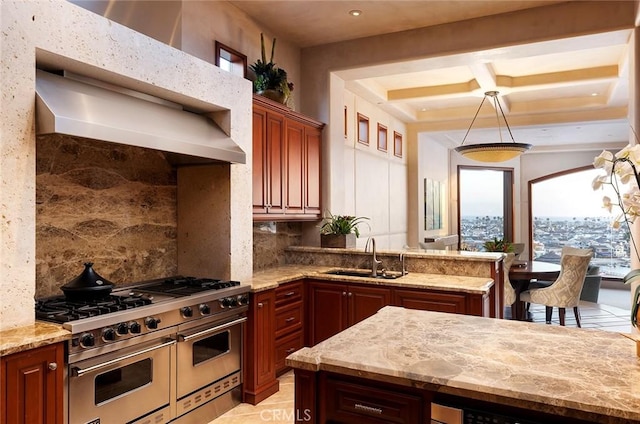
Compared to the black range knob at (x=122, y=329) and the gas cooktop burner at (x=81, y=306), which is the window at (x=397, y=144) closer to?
the gas cooktop burner at (x=81, y=306)

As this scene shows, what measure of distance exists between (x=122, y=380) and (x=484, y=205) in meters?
9.37

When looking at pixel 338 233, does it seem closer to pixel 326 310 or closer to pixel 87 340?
pixel 326 310

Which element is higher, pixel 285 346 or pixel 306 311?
pixel 306 311

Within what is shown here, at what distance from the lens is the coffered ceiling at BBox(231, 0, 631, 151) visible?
4.15 meters

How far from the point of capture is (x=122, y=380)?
2.47 m

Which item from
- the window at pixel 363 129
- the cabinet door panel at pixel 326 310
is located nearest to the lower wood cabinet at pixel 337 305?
the cabinet door panel at pixel 326 310

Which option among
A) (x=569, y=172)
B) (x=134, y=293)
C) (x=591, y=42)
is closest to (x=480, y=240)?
(x=569, y=172)

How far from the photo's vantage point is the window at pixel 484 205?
33.4 ft

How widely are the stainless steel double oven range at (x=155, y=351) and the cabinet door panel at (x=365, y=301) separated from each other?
1.06 metres

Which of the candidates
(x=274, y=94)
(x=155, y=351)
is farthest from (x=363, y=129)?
(x=155, y=351)

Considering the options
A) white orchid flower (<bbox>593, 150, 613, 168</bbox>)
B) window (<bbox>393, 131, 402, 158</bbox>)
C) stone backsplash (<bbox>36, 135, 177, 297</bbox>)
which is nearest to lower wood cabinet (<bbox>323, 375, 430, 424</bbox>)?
white orchid flower (<bbox>593, 150, 613, 168</bbox>)

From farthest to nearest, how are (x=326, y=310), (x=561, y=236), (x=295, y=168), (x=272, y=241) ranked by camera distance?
(x=561, y=236) < (x=272, y=241) < (x=295, y=168) < (x=326, y=310)

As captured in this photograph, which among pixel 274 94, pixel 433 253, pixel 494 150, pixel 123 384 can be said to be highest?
pixel 274 94

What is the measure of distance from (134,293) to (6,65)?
5.13ft
